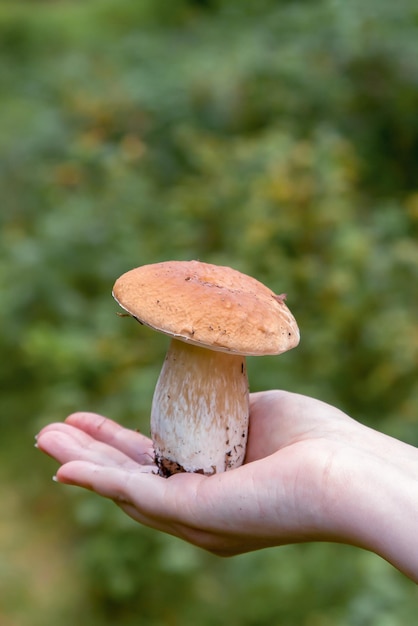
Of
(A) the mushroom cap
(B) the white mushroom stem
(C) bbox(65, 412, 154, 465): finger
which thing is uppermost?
(A) the mushroom cap

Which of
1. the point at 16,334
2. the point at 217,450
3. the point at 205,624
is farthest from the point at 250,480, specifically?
the point at 16,334

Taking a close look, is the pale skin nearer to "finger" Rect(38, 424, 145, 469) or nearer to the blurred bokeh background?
"finger" Rect(38, 424, 145, 469)

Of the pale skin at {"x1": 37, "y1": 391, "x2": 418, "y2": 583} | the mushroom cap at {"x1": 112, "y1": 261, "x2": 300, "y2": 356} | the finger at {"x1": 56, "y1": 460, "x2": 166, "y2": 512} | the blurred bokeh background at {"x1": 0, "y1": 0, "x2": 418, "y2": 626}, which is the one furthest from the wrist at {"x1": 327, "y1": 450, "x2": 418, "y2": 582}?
the blurred bokeh background at {"x1": 0, "y1": 0, "x2": 418, "y2": 626}

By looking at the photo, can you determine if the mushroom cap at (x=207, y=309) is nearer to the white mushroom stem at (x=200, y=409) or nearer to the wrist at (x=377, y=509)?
the white mushroom stem at (x=200, y=409)

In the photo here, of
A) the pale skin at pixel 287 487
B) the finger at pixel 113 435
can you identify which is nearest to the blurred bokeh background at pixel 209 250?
the finger at pixel 113 435

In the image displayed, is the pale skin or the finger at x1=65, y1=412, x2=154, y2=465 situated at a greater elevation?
the pale skin

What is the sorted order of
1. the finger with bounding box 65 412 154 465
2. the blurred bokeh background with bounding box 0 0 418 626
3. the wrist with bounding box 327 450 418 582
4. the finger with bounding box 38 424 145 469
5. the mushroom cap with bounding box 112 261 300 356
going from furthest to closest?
the blurred bokeh background with bounding box 0 0 418 626
the finger with bounding box 65 412 154 465
the finger with bounding box 38 424 145 469
the mushroom cap with bounding box 112 261 300 356
the wrist with bounding box 327 450 418 582

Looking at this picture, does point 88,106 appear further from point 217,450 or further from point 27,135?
point 217,450
